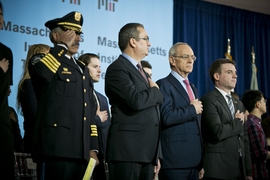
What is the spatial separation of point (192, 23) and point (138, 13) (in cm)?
191

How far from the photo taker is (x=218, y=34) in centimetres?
891

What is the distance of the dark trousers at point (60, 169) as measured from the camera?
120 inches

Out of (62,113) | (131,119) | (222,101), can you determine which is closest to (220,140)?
(222,101)

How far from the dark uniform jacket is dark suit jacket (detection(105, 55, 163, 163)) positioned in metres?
0.19

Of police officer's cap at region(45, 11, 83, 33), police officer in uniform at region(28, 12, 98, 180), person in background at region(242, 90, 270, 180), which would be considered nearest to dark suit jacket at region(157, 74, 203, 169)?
police officer in uniform at region(28, 12, 98, 180)

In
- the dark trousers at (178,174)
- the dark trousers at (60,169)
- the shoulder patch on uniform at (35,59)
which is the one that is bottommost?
the dark trousers at (178,174)

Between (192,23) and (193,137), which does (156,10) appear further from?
(193,137)

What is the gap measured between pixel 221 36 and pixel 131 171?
20.3 feet

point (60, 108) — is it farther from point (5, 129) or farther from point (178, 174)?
point (178, 174)

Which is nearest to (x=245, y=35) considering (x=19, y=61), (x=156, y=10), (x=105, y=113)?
(x=156, y=10)

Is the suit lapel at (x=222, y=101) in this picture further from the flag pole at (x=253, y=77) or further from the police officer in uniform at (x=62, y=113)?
the flag pole at (x=253, y=77)

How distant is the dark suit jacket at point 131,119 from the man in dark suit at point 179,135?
38 cm

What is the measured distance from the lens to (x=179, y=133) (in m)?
3.78

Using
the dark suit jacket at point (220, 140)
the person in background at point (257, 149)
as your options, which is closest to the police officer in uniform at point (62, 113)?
the dark suit jacket at point (220, 140)
